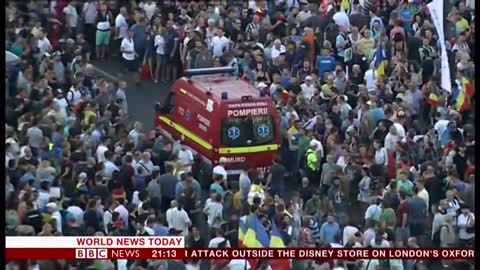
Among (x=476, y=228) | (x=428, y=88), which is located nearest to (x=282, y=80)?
(x=428, y=88)

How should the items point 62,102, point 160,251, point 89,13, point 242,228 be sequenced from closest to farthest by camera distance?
1. point 160,251
2. point 242,228
3. point 62,102
4. point 89,13

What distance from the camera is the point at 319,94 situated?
1102 centimetres

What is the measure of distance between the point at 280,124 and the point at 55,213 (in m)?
1.78

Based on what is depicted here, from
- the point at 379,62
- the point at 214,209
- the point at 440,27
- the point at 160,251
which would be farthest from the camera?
the point at 440,27

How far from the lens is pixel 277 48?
11.3 m

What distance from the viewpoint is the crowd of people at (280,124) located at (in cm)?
1041

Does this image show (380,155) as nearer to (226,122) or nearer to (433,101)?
(433,101)

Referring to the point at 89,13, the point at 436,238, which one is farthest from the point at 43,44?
the point at 436,238

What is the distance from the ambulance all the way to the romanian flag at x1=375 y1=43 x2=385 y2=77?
0.96m

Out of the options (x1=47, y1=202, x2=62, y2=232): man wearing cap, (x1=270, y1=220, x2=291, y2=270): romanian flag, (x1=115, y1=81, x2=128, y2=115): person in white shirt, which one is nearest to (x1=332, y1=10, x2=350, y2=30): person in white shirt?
(x1=115, y1=81, x2=128, y2=115): person in white shirt

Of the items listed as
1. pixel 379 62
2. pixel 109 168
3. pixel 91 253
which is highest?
pixel 379 62

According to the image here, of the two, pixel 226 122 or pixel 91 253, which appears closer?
pixel 91 253

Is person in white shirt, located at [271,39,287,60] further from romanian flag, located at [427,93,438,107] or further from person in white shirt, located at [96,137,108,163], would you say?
person in white shirt, located at [96,137,108,163]

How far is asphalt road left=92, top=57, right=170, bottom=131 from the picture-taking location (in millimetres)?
10922
